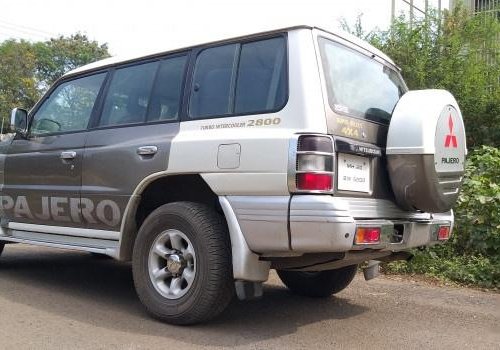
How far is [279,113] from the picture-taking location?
13.1 feet

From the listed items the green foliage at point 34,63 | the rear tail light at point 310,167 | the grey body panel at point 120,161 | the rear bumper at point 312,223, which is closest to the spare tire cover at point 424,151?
the rear bumper at point 312,223

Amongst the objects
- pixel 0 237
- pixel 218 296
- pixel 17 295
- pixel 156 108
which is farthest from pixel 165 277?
pixel 0 237

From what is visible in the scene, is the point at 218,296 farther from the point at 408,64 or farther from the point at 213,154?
the point at 408,64

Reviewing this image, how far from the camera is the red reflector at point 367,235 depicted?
151 inches

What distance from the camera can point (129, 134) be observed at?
4922 mm

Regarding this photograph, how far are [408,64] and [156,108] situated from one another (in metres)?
7.07

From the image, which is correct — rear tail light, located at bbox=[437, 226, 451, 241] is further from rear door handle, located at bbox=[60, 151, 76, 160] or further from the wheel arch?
rear door handle, located at bbox=[60, 151, 76, 160]

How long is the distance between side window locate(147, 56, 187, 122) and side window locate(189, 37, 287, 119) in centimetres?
17

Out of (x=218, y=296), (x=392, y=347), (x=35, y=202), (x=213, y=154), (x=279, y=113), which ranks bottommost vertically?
(x=392, y=347)

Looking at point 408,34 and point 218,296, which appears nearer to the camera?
point 218,296

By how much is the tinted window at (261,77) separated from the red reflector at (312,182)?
56 cm

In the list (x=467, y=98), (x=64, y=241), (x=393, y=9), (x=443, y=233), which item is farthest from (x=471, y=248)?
(x=393, y=9)

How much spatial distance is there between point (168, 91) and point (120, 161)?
27.5 inches

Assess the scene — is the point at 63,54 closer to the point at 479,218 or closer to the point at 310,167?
the point at 479,218
